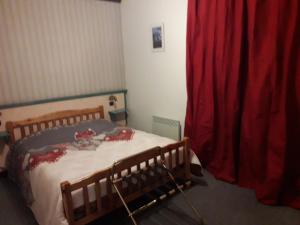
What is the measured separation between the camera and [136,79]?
12.2 feet

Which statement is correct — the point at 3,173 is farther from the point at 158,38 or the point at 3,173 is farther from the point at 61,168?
the point at 158,38

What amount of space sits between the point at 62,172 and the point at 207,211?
51.8 inches

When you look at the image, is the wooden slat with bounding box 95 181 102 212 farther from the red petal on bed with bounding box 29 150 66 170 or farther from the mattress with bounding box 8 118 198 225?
the red petal on bed with bounding box 29 150 66 170

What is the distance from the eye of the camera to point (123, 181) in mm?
1948

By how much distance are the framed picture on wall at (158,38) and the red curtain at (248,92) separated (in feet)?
1.73

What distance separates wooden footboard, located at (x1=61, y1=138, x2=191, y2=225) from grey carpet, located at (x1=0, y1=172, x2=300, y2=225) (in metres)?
0.23

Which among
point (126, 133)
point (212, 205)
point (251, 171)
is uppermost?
point (126, 133)

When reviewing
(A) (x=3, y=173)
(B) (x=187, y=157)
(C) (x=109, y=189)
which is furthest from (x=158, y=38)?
(A) (x=3, y=173)

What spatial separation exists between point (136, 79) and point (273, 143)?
2227 mm

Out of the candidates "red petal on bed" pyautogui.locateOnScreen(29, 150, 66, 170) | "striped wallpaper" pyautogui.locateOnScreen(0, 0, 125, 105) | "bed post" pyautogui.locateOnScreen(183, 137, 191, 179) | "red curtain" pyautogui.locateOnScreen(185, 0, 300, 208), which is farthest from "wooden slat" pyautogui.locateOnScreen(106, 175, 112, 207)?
"striped wallpaper" pyautogui.locateOnScreen(0, 0, 125, 105)

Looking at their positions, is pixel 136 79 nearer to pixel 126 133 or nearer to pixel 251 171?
pixel 126 133

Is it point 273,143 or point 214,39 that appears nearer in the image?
point 273,143

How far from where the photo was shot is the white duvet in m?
1.73

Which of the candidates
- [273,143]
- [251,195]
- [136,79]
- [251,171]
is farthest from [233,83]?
[136,79]
